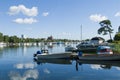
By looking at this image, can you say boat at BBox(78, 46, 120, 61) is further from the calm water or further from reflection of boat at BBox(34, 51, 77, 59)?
reflection of boat at BBox(34, 51, 77, 59)

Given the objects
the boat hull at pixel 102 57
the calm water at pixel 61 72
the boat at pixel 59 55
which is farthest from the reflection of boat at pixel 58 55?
the calm water at pixel 61 72

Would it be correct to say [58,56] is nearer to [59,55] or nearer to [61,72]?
[59,55]

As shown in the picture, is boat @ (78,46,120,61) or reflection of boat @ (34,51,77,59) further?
reflection of boat @ (34,51,77,59)

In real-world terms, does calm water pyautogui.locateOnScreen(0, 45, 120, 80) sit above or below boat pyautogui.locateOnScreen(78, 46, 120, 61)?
below

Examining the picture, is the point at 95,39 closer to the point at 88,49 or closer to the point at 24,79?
the point at 88,49

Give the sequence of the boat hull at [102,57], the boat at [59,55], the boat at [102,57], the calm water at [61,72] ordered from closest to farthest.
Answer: the calm water at [61,72]
the boat hull at [102,57]
the boat at [102,57]
the boat at [59,55]

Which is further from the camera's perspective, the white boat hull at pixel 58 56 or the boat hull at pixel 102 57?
the white boat hull at pixel 58 56

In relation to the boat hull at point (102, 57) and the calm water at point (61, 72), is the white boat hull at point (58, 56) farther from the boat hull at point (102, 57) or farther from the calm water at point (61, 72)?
the calm water at point (61, 72)

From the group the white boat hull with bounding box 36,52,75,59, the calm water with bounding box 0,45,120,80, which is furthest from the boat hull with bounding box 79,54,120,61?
the white boat hull with bounding box 36,52,75,59

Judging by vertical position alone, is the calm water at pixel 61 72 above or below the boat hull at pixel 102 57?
below

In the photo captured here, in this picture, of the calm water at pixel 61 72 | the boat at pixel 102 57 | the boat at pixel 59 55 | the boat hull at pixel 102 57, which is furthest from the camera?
the boat at pixel 59 55

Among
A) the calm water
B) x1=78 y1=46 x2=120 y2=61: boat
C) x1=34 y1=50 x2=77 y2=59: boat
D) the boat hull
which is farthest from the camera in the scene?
x1=34 y1=50 x2=77 y2=59: boat

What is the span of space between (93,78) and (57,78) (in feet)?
15.3

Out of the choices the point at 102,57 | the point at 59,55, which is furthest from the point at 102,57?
the point at 59,55
